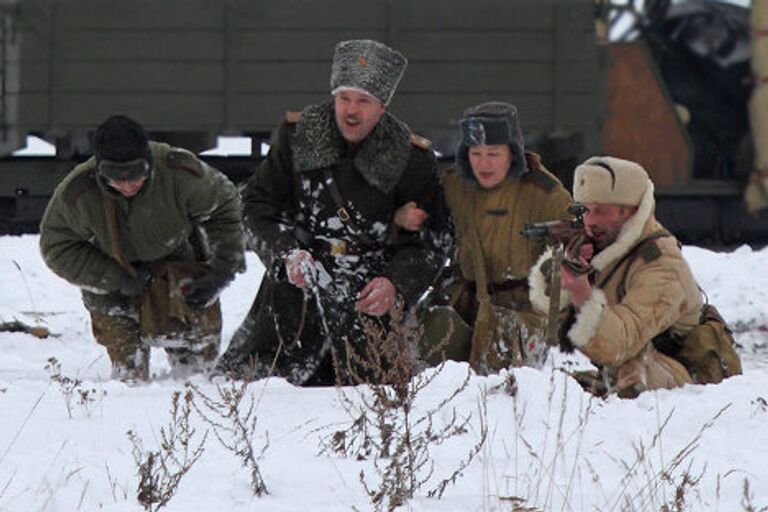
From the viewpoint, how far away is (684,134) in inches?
485

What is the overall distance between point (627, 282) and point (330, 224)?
121cm

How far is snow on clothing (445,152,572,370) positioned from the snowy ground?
959 mm

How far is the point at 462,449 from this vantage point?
4.56 m

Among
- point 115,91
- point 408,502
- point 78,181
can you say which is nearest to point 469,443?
point 408,502

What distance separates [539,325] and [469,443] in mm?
1766

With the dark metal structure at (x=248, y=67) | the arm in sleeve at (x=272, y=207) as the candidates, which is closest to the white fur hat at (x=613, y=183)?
the arm in sleeve at (x=272, y=207)

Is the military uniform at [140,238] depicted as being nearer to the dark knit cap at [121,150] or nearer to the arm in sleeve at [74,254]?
the arm in sleeve at [74,254]

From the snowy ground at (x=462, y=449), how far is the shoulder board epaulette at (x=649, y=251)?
→ 1.50 ft

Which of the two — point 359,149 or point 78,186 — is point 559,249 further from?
point 78,186

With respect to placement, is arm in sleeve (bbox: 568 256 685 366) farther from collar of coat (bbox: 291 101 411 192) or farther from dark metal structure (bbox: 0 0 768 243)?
dark metal structure (bbox: 0 0 768 243)

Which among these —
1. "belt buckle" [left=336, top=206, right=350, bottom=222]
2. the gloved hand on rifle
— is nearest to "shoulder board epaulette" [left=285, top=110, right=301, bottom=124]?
"belt buckle" [left=336, top=206, right=350, bottom=222]

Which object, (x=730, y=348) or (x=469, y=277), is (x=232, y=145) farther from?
(x=730, y=348)

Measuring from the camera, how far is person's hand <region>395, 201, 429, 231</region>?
627 centimetres

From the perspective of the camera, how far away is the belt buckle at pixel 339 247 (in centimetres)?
636
